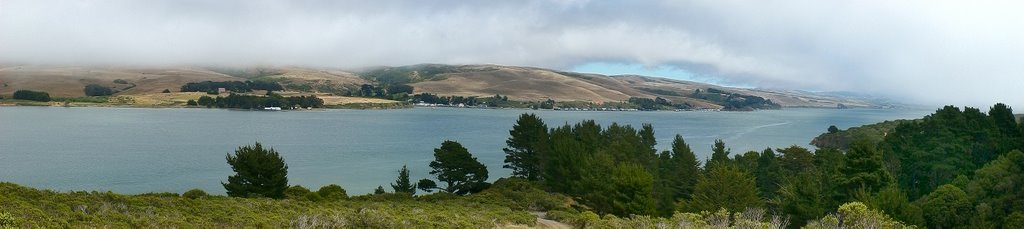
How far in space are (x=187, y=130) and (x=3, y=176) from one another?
2161 inches

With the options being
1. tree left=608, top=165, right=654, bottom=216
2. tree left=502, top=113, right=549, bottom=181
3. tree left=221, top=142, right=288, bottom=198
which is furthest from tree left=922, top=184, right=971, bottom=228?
tree left=221, top=142, right=288, bottom=198

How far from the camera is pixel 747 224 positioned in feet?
72.1

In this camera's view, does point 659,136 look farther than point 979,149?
Yes

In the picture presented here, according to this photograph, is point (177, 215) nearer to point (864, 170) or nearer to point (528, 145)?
point (528, 145)

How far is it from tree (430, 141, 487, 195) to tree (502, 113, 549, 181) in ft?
16.1

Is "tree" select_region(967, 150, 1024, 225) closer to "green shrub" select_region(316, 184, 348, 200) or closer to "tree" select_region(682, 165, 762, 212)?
"tree" select_region(682, 165, 762, 212)

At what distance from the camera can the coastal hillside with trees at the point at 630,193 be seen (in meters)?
22.6

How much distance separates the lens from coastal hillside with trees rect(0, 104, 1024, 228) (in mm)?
22578

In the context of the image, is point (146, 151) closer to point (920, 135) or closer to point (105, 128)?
point (105, 128)

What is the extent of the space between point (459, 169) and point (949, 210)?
33424mm

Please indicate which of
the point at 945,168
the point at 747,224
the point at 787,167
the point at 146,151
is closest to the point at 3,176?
the point at 146,151

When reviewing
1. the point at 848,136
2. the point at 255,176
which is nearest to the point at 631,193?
the point at 255,176

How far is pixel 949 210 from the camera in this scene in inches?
1364

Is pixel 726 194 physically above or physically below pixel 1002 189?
below
